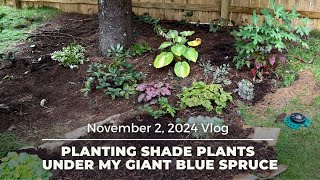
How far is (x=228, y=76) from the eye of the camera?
14.0 feet

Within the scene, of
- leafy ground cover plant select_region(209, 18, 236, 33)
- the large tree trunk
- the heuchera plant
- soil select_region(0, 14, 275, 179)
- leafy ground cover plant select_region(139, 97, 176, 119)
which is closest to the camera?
soil select_region(0, 14, 275, 179)

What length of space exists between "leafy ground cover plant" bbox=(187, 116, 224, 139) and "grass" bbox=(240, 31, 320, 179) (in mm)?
380

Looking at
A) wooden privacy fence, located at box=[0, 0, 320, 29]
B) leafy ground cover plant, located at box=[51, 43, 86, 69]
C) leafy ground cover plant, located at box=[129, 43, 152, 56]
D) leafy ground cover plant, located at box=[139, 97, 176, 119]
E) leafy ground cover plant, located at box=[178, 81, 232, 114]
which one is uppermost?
wooden privacy fence, located at box=[0, 0, 320, 29]

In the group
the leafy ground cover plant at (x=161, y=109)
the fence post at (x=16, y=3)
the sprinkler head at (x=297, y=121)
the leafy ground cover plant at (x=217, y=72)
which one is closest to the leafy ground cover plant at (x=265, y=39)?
the leafy ground cover plant at (x=217, y=72)

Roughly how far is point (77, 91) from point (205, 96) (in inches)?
53.3

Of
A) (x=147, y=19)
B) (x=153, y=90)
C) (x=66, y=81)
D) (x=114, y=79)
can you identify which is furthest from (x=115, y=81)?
(x=147, y=19)

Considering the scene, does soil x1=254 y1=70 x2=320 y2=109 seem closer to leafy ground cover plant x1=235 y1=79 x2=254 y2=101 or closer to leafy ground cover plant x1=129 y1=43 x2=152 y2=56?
leafy ground cover plant x1=235 y1=79 x2=254 y2=101

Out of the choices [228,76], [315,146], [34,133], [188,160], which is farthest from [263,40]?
[34,133]

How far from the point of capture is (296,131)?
3615 mm

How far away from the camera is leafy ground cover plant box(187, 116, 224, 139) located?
339 centimetres

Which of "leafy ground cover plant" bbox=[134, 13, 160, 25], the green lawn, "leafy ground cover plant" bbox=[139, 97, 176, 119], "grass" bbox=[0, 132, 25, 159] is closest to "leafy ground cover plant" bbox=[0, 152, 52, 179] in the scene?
"grass" bbox=[0, 132, 25, 159]

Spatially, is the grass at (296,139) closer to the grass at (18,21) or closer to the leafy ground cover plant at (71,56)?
the leafy ground cover plant at (71,56)

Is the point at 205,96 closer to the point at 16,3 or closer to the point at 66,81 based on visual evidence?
the point at 66,81

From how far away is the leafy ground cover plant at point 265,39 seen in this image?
4.01 metres
